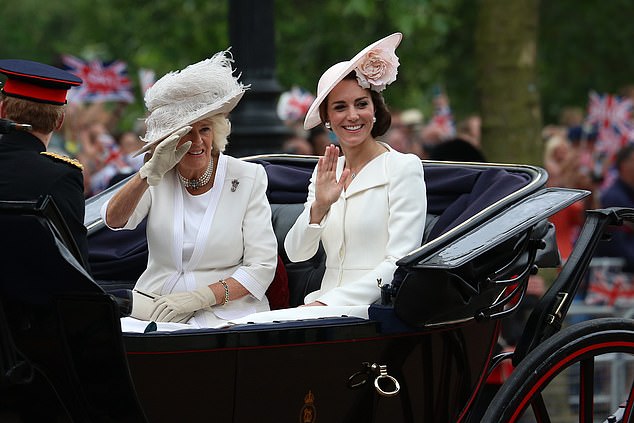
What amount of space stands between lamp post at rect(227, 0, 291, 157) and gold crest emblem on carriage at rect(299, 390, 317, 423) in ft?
11.7

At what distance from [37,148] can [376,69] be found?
149 cm

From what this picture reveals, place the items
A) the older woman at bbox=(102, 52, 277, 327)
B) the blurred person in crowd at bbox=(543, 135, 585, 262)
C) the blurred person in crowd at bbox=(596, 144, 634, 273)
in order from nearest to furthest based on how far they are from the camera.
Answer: the older woman at bbox=(102, 52, 277, 327)
the blurred person in crowd at bbox=(596, 144, 634, 273)
the blurred person in crowd at bbox=(543, 135, 585, 262)

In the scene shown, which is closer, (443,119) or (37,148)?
(37,148)

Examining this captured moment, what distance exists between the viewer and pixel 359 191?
496 cm

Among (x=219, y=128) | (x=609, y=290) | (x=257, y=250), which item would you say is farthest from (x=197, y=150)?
(x=609, y=290)

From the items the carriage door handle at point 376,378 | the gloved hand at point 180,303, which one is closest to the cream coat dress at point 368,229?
the gloved hand at point 180,303

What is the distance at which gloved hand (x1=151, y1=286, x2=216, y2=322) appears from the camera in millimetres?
4629

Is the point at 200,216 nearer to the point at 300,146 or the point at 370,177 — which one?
the point at 370,177

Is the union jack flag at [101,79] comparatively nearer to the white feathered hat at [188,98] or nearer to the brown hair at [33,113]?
the white feathered hat at [188,98]

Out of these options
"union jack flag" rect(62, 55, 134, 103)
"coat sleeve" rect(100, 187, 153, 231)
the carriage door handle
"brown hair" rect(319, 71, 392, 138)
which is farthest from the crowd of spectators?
the carriage door handle

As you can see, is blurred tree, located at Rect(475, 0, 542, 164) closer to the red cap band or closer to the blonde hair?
the blonde hair

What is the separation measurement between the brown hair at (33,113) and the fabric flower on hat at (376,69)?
1.35 m

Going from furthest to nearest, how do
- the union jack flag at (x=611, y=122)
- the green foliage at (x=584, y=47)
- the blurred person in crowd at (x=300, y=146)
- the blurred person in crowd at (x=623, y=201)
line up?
the green foliage at (x=584, y=47), the union jack flag at (x=611, y=122), the blurred person in crowd at (x=300, y=146), the blurred person in crowd at (x=623, y=201)

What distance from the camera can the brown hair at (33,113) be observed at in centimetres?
399
